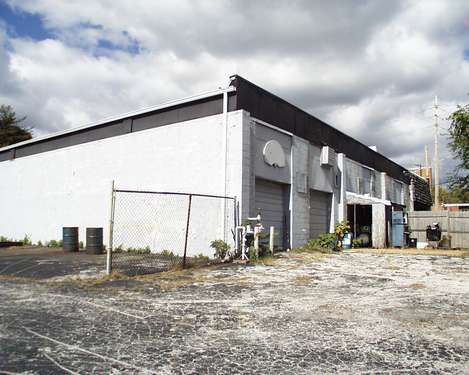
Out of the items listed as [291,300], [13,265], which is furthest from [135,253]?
[291,300]

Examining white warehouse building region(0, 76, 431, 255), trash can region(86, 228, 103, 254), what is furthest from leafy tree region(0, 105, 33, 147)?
trash can region(86, 228, 103, 254)

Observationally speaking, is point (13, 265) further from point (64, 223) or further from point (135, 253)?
point (64, 223)

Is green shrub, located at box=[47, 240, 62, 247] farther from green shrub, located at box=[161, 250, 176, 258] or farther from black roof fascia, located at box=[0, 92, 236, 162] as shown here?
green shrub, located at box=[161, 250, 176, 258]

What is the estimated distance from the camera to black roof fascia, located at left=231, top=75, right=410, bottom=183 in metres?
12.5

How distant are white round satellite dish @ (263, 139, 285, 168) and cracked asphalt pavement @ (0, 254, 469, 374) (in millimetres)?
5716

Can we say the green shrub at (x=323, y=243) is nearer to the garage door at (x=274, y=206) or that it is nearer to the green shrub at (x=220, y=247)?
the garage door at (x=274, y=206)

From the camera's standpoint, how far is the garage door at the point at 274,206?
13.2 metres

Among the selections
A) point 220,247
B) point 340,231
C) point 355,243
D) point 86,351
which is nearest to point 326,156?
point 340,231

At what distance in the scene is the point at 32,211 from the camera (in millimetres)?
19297

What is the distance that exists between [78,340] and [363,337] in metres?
3.12

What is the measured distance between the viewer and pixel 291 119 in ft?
48.9

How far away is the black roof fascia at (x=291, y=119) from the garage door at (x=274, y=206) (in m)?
2.26

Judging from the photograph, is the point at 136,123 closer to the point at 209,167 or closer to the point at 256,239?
the point at 209,167

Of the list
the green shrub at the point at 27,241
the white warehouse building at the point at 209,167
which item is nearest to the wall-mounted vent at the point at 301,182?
the white warehouse building at the point at 209,167
